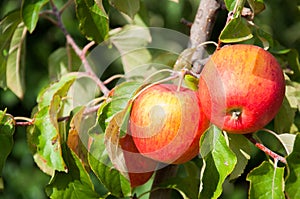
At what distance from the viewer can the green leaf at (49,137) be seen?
38.5 inches

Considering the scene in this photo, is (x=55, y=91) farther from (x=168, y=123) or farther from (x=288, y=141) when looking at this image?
(x=288, y=141)

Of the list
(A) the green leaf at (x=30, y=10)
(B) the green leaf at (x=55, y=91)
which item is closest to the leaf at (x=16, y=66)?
(A) the green leaf at (x=30, y=10)

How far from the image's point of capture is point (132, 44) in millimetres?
1349

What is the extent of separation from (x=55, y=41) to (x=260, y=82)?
4.44ft

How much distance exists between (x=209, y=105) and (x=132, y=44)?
1.64ft

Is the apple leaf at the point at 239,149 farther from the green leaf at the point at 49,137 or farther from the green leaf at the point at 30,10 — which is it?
the green leaf at the point at 30,10

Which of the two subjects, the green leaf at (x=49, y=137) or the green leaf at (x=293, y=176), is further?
the green leaf at (x=49, y=137)

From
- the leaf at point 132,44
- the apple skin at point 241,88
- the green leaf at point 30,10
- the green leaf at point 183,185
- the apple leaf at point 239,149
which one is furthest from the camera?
the leaf at point 132,44

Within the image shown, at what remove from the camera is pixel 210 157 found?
0.91 metres

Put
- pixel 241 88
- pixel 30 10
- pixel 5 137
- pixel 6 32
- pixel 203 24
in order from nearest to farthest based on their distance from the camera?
pixel 241 88
pixel 5 137
pixel 203 24
pixel 30 10
pixel 6 32

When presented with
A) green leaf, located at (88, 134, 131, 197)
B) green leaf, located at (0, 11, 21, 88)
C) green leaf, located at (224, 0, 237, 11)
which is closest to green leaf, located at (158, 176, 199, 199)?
green leaf, located at (88, 134, 131, 197)

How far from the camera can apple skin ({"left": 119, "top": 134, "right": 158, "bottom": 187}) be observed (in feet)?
3.15

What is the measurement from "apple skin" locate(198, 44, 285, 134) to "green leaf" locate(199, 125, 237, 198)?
2 centimetres

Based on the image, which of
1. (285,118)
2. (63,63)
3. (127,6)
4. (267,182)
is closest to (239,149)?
(267,182)
